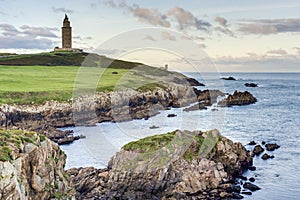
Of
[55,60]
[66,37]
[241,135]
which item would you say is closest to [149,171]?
Result: [241,135]

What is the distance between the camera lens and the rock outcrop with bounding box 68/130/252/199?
36281 millimetres

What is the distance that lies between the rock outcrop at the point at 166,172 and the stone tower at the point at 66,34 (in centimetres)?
12929

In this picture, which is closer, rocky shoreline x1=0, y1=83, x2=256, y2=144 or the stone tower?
rocky shoreline x1=0, y1=83, x2=256, y2=144

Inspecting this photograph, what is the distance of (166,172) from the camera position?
1478 inches

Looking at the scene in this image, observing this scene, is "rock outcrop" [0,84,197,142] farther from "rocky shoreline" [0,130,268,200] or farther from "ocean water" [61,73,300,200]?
"rocky shoreline" [0,130,268,200]

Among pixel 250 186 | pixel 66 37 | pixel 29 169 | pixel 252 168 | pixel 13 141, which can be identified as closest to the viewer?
pixel 29 169

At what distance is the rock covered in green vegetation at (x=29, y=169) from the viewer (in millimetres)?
23078

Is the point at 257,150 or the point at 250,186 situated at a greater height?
the point at 257,150

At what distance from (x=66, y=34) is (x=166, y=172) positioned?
467 ft

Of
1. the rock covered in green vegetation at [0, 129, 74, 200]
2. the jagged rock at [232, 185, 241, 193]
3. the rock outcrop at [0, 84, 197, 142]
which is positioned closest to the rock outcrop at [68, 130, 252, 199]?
the jagged rock at [232, 185, 241, 193]

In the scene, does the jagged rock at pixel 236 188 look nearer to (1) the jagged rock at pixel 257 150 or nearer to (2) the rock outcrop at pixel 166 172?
(2) the rock outcrop at pixel 166 172

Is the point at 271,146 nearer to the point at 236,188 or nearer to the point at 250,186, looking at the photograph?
the point at 250,186

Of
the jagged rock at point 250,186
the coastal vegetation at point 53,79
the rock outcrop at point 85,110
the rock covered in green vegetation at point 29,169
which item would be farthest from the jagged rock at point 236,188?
the coastal vegetation at point 53,79

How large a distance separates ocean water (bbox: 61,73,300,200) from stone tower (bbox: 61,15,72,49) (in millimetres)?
84539
